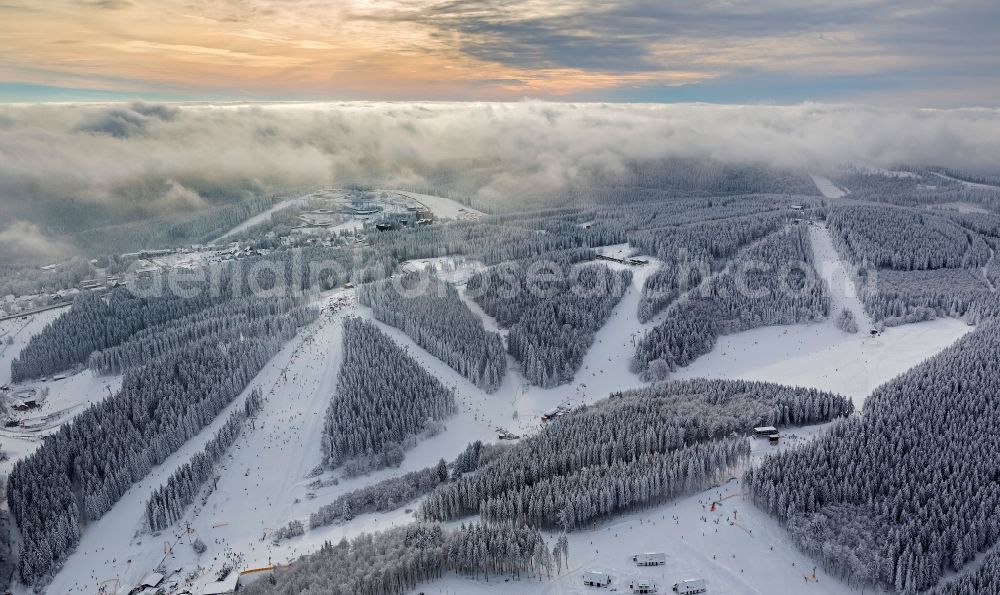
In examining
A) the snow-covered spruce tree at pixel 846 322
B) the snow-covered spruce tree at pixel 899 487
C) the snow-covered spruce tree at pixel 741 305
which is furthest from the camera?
the snow-covered spruce tree at pixel 846 322

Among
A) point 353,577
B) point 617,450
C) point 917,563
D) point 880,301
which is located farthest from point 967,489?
point 880,301

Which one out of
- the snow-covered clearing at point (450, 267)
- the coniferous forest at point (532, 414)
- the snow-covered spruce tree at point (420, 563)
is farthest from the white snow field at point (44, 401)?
the snow-covered clearing at point (450, 267)

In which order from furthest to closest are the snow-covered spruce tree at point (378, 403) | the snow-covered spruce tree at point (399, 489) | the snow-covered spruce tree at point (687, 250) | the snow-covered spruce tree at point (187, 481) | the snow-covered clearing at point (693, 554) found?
1. the snow-covered spruce tree at point (687, 250)
2. the snow-covered spruce tree at point (378, 403)
3. the snow-covered spruce tree at point (187, 481)
4. the snow-covered spruce tree at point (399, 489)
5. the snow-covered clearing at point (693, 554)

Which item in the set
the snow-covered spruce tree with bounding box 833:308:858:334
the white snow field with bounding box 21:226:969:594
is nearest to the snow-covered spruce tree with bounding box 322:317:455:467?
the white snow field with bounding box 21:226:969:594

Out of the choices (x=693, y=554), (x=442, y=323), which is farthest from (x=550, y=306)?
(x=693, y=554)

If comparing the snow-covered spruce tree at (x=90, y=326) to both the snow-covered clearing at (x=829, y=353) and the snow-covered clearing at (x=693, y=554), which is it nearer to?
the snow-covered clearing at (x=693, y=554)

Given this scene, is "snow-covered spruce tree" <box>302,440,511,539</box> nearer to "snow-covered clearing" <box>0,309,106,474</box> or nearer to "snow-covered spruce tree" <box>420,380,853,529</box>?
"snow-covered spruce tree" <box>420,380,853,529</box>

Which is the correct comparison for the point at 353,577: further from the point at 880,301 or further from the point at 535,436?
the point at 880,301
